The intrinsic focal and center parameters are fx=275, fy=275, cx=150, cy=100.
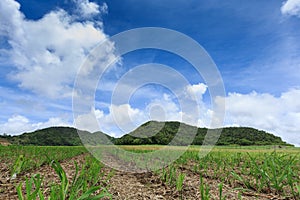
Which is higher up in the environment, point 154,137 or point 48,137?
point 48,137

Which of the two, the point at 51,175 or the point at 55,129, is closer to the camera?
the point at 51,175

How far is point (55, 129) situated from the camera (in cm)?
4600

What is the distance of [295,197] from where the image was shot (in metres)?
3.93

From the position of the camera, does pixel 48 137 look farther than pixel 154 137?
Yes

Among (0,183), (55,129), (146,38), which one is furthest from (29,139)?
(0,183)

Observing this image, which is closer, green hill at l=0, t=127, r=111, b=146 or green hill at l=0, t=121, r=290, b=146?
green hill at l=0, t=121, r=290, b=146

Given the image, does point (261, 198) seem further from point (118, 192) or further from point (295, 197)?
point (118, 192)

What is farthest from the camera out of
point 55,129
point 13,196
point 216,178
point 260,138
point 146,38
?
point 260,138

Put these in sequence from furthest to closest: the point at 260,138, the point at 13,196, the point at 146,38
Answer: the point at 260,138 → the point at 146,38 → the point at 13,196

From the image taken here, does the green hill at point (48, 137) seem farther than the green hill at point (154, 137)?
Yes

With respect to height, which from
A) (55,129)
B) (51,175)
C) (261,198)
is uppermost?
(55,129)

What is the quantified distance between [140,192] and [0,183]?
205 centimetres

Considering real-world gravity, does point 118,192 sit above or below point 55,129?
below

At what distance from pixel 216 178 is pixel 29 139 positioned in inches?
1861
